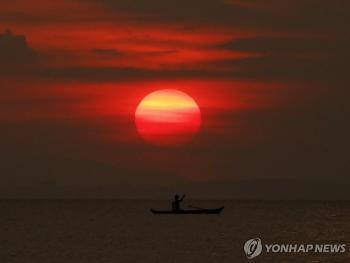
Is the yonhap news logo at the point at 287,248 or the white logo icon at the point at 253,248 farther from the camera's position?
the yonhap news logo at the point at 287,248

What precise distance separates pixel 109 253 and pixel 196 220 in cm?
8451

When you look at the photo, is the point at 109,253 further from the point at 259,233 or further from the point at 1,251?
the point at 259,233

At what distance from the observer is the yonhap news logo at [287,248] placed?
4544 inches

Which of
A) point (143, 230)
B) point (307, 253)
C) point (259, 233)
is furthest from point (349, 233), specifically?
point (307, 253)

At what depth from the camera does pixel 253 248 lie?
12175cm

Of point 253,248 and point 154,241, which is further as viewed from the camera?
point 154,241

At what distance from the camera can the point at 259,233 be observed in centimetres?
15338

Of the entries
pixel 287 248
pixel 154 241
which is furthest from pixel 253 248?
pixel 154 241

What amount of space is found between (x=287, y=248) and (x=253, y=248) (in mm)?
5004

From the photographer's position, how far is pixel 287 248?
124 metres

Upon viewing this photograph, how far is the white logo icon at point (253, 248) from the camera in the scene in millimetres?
111250

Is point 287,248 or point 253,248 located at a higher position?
point 287,248

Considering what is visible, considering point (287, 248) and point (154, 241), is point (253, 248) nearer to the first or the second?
point (287, 248)

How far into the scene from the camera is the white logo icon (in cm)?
11125
